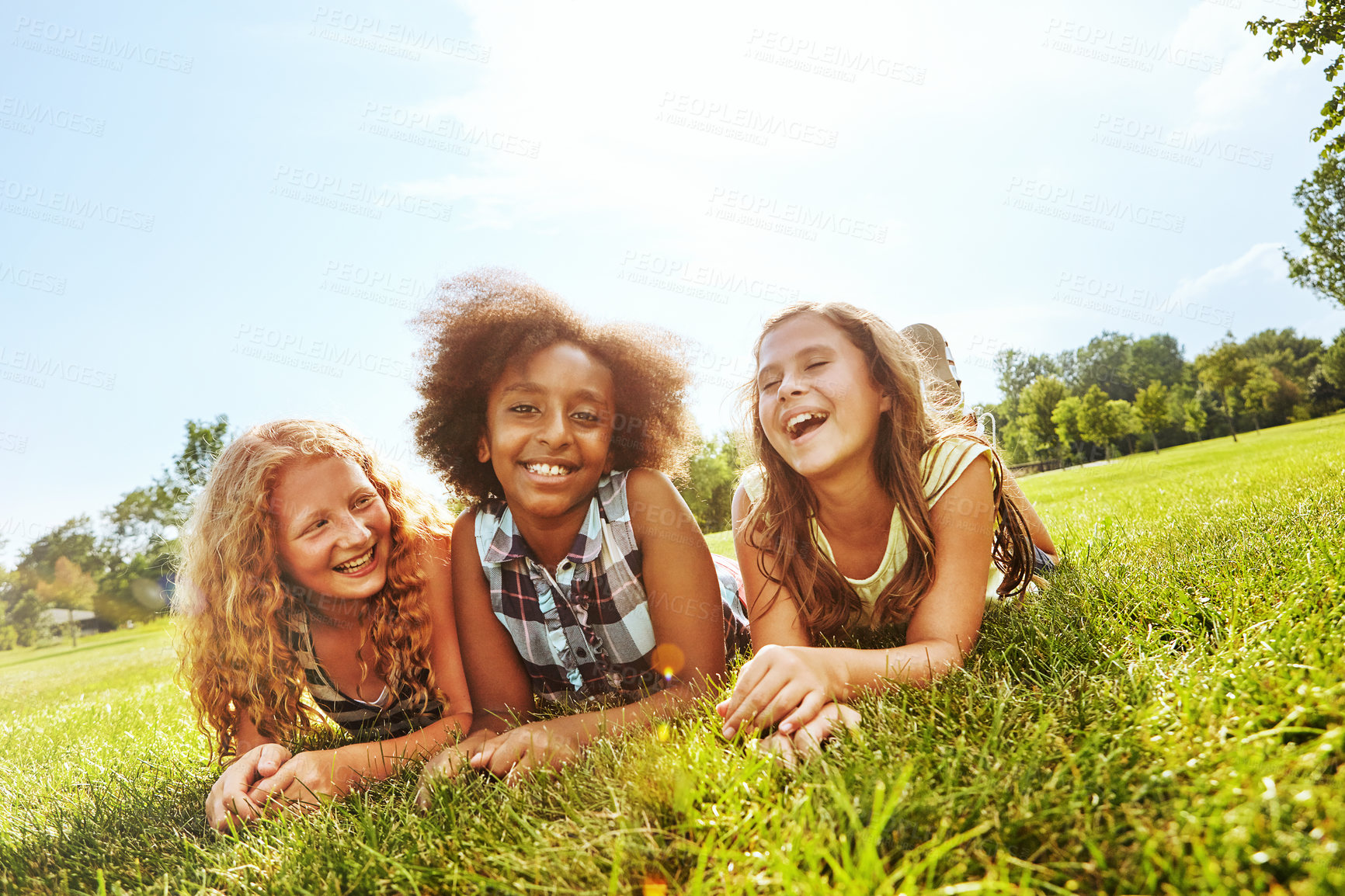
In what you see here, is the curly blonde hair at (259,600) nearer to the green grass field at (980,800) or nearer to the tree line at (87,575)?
the green grass field at (980,800)

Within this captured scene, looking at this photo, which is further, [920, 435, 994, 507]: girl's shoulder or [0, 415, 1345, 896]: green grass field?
[920, 435, 994, 507]: girl's shoulder

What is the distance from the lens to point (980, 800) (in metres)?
1.57

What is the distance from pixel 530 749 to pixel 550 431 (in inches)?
56.6

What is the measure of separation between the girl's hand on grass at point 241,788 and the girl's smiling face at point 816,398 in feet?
8.26

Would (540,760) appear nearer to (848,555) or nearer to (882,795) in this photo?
(882,795)

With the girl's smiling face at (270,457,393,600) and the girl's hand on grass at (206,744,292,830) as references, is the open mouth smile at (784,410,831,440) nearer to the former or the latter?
the girl's smiling face at (270,457,393,600)

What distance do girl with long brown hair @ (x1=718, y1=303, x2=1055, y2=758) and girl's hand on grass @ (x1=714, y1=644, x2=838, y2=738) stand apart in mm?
732

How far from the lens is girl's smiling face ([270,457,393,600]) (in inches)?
131

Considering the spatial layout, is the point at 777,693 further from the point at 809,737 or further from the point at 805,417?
the point at 805,417

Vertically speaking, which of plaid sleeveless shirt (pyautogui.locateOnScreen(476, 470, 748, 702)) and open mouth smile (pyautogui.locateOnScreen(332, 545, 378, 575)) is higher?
open mouth smile (pyautogui.locateOnScreen(332, 545, 378, 575))

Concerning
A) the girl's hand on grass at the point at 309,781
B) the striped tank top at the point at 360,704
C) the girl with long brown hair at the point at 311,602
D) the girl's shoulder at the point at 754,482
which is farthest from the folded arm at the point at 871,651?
the striped tank top at the point at 360,704

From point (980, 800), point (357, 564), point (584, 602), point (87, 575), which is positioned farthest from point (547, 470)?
A: point (87, 575)

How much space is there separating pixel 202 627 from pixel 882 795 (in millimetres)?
3338

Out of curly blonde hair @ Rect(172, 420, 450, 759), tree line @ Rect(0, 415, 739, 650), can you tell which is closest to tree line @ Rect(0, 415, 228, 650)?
tree line @ Rect(0, 415, 739, 650)
